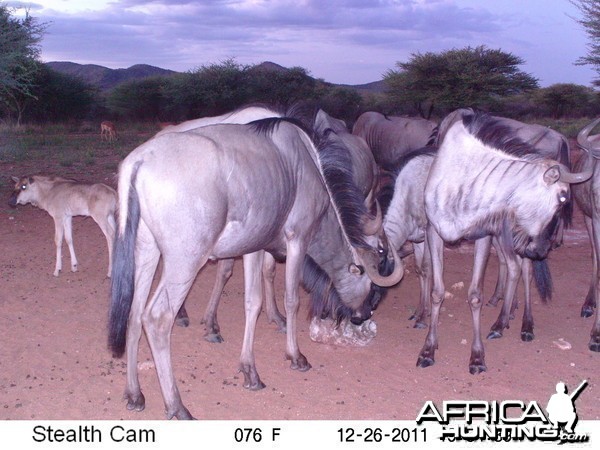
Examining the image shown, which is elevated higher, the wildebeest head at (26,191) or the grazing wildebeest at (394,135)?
the grazing wildebeest at (394,135)

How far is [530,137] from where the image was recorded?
6.28 m

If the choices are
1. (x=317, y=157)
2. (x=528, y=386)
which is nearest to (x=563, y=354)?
(x=528, y=386)

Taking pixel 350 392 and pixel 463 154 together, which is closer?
pixel 350 392

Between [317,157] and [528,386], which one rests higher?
[317,157]

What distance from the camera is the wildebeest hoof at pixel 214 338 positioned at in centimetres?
592

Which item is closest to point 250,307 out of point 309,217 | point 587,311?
point 309,217

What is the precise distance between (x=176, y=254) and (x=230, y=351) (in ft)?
6.34

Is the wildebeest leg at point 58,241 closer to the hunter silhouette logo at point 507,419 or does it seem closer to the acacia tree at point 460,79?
the hunter silhouette logo at point 507,419

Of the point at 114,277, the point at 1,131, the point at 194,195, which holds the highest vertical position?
the point at 194,195

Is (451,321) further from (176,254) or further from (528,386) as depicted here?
(176,254)

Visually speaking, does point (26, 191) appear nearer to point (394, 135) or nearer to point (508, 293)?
point (508, 293)

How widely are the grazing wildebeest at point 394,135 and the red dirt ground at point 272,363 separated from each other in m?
5.77

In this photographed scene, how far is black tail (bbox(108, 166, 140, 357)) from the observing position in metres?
4.16

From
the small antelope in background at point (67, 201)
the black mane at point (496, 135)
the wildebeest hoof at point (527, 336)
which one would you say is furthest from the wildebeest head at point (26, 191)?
the wildebeest hoof at point (527, 336)
